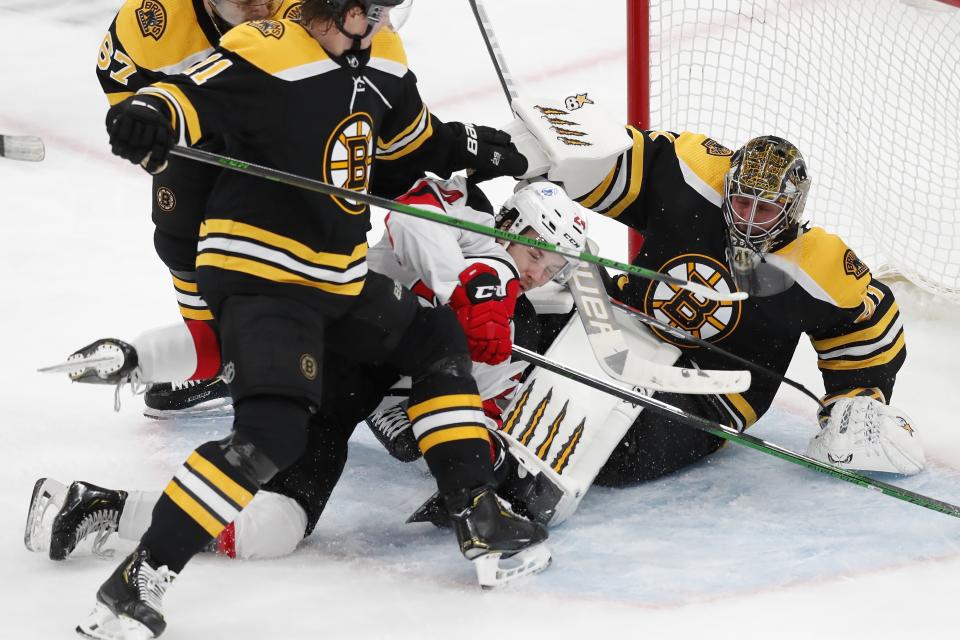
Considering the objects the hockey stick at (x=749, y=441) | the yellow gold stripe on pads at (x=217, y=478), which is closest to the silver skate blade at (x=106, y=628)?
the yellow gold stripe on pads at (x=217, y=478)

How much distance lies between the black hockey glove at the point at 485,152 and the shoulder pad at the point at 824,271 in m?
0.60

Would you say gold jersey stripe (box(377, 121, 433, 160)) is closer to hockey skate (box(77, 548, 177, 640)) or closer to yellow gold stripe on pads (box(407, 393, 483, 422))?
yellow gold stripe on pads (box(407, 393, 483, 422))

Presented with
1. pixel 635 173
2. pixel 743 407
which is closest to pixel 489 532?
pixel 743 407

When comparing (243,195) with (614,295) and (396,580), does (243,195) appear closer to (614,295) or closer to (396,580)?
(396,580)

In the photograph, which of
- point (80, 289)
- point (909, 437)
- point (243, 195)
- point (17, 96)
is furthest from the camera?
point (17, 96)

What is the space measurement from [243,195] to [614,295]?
114cm

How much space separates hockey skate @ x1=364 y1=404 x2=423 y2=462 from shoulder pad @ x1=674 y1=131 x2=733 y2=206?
800mm

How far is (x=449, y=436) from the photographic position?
2.27 meters

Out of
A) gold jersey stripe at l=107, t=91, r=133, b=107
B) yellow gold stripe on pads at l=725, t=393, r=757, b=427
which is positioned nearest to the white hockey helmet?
yellow gold stripe on pads at l=725, t=393, r=757, b=427

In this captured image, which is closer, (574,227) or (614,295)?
(574,227)

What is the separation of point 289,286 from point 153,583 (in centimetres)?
51

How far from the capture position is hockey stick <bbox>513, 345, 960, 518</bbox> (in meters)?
2.54

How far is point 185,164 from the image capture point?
8.38ft

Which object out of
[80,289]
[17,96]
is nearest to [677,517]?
[80,289]
